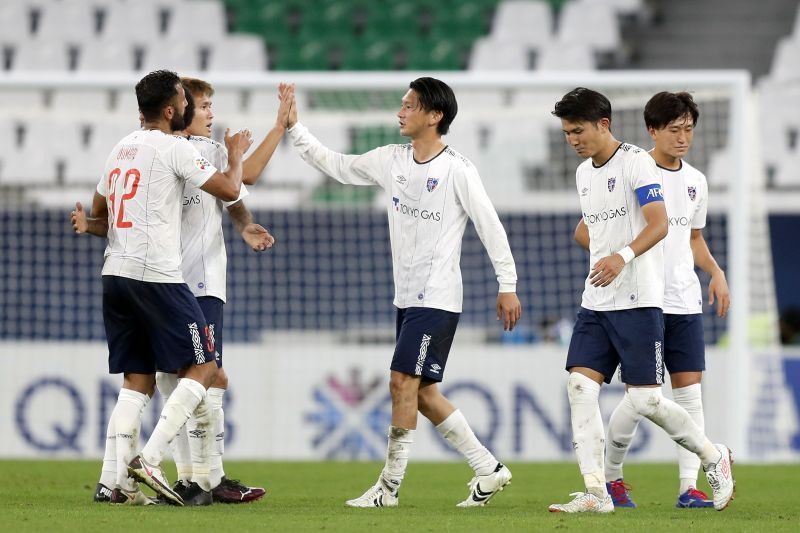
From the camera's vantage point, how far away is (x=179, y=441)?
6.86 meters

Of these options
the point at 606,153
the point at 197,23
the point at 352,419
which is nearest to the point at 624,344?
the point at 606,153

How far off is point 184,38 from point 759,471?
11.3 m

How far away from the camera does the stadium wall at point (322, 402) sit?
1183cm

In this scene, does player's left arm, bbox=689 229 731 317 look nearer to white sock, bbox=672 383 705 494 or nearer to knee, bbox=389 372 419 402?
white sock, bbox=672 383 705 494

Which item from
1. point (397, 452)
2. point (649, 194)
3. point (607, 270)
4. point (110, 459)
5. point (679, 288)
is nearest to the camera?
point (607, 270)

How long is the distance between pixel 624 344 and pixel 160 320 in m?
2.16

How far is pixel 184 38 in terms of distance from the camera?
18.6 metres

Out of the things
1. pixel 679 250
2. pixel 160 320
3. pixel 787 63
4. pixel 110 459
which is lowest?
pixel 110 459

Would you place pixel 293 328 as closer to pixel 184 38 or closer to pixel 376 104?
pixel 376 104

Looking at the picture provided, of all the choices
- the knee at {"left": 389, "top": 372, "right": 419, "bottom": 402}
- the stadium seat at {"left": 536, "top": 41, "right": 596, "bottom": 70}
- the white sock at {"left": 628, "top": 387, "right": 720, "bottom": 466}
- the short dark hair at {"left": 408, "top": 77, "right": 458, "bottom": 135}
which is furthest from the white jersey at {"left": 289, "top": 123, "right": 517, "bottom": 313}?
the stadium seat at {"left": 536, "top": 41, "right": 596, "bottom": 70}

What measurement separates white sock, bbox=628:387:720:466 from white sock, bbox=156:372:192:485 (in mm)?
2273

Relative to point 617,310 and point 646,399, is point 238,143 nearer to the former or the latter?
point 617,310

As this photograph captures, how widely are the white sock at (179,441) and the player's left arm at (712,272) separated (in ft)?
9.42

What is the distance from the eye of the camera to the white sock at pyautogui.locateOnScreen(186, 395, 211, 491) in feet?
21.4
